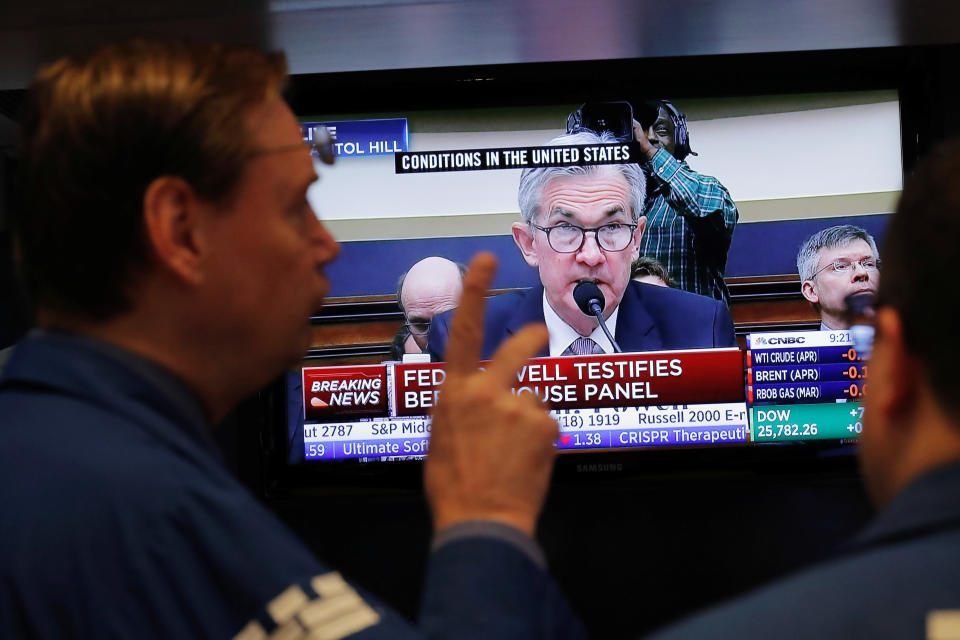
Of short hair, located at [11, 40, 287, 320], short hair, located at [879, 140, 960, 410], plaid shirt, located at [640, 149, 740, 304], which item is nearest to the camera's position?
short hair, located at [879, 140, 960, 410]

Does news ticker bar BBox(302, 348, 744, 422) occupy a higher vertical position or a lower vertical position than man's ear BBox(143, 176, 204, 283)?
lower

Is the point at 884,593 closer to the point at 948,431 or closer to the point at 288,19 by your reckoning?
the point at 948,431

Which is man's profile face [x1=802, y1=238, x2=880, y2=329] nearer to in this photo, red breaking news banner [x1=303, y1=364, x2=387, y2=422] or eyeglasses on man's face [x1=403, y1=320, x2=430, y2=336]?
eyeglasses on man's face [x1=403, y1=320, x2=430, y2=336]

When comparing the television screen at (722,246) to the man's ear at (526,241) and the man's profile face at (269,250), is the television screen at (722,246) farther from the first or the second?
the man's profile face at (269,250)

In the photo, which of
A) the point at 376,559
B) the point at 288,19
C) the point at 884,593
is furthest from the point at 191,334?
the point at 376,559

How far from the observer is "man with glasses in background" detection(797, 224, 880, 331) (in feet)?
5.91

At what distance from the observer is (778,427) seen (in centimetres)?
180

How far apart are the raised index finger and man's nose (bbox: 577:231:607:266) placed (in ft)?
3.34

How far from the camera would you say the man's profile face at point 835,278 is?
5.91 ft

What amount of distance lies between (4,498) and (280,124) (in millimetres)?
369

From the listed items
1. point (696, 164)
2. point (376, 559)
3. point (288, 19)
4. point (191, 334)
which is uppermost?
point (288, 19)

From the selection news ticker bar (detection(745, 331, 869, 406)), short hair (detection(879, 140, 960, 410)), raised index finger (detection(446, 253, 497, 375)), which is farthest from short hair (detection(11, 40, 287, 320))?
news ticker bar (detection(745, 331, 869, 406))

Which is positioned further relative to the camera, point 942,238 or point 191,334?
point 191,334

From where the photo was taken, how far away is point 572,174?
1.81 meters
